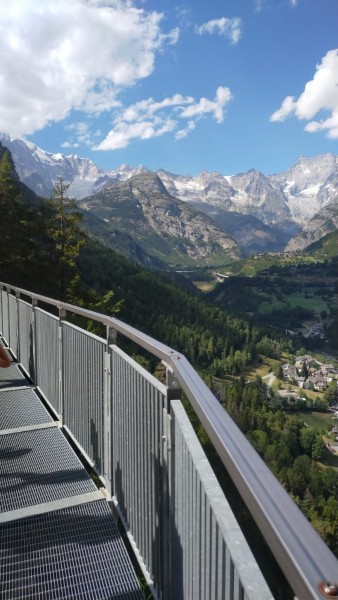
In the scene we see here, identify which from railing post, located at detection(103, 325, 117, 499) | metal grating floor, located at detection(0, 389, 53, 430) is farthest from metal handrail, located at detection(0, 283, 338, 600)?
metal grating floor, located at detection(0, 389, 53, 430)

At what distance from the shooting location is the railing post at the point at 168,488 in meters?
2.45

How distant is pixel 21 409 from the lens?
6.06 metres

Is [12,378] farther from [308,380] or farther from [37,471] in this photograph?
[308,380]

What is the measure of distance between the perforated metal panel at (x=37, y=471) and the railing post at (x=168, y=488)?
62.1 inches

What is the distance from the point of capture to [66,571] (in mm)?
2998

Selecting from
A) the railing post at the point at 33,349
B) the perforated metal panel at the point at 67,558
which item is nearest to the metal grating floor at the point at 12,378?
the railing post at the point at 33,349

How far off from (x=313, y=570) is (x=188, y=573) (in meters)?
1.39

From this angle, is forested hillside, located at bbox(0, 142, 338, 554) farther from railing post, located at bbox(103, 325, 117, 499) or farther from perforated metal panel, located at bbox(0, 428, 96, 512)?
perforated metal panel, located at bbox(0, 428, 96, 512)

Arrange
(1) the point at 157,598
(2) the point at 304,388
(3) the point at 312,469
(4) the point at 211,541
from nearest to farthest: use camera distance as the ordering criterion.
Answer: (4) the point at 211,541 → (1) the point at 157,598 → (3) the point at 312,469 → (2) the point at 304,388

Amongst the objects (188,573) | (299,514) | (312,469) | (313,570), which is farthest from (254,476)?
(312,469)

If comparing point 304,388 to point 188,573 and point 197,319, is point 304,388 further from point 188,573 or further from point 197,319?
point 188,573

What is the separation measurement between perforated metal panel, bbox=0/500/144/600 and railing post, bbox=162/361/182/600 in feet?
1.26

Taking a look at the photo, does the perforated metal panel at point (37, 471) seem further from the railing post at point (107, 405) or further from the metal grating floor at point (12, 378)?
the metal grating floor at point (12, 378)

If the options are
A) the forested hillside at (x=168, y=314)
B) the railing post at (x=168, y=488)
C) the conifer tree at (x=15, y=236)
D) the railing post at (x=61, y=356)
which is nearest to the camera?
the railing post at (x=168, y=488)
